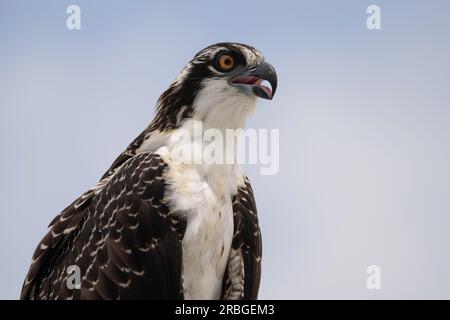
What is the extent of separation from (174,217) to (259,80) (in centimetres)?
204

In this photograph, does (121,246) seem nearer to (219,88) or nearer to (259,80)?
(219,88)

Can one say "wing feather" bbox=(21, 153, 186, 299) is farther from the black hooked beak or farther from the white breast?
the black hooked beak

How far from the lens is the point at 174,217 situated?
1321cm

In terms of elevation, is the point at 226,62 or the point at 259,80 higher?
the point at 226,62

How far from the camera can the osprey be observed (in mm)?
13086

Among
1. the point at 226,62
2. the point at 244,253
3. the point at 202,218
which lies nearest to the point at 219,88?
the point at 226,62

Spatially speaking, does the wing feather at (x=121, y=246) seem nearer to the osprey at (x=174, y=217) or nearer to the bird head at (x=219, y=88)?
the osprey at (x=174, y=217)

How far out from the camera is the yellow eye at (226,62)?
13.9m

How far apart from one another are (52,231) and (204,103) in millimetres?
2379

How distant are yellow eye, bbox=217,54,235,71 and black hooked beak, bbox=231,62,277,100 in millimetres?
157

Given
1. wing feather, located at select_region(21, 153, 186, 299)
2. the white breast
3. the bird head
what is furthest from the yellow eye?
wing feather, located at select_region(21, 153, 186, 299)
